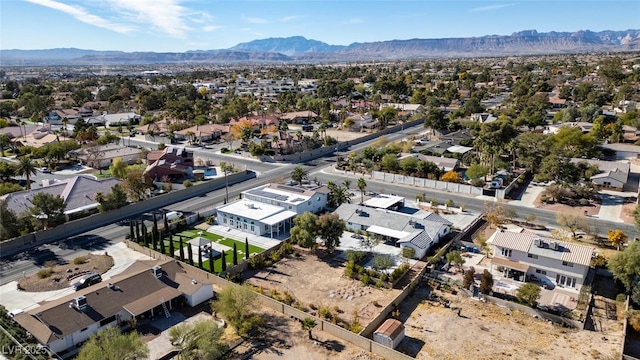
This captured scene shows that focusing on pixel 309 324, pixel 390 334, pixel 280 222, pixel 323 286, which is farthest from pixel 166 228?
pixel 390 334

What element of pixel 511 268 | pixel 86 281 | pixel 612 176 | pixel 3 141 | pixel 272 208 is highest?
pixel 3 141

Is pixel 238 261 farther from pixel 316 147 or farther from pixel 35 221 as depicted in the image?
pixel 316 147

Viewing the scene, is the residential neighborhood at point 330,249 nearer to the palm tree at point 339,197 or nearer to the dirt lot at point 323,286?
the dirt lot at point 323,286

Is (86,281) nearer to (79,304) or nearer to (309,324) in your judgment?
(79,304)

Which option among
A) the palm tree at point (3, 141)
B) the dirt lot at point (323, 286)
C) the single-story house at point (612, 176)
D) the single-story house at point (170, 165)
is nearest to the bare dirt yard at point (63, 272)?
the dirt lot at point (323, 286)

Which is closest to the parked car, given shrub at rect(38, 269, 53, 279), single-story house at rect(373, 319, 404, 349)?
shrub at rect(38, 269, 53, 279)

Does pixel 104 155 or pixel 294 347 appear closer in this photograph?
pixel 294 347

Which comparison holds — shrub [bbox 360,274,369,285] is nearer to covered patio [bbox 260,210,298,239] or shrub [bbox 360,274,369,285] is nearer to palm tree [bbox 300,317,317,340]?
palm tree [bbox 300,317,317,340]
